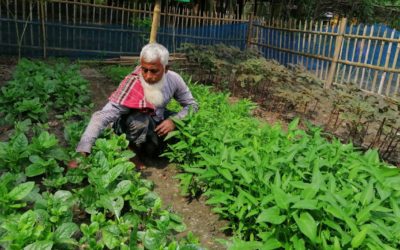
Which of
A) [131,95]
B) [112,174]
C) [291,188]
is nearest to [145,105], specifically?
[131,95]

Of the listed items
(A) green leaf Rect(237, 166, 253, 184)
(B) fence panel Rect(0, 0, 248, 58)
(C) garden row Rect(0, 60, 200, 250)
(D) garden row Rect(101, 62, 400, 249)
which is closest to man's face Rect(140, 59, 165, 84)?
(D) garden row Rect(101, 62, 400, 249)

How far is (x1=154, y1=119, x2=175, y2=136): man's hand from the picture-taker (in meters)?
3.36

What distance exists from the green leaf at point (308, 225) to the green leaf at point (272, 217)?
0.08 metres

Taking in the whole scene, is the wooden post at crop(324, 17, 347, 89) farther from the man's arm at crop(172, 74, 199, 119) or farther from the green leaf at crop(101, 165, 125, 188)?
the green leaf at crop(101, 165, 125, 188)

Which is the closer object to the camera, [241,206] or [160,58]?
[241,206]

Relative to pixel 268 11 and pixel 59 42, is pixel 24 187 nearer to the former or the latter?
pixel 59 42

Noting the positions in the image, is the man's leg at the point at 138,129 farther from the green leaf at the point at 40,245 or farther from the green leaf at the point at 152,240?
the green leaf at the point at 40,245

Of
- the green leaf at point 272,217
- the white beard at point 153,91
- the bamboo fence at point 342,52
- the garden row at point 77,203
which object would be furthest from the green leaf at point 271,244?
the bamboo fence at point 342,52

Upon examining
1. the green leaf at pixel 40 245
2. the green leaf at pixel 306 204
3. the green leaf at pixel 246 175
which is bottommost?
the green leaf at pixel 40 245

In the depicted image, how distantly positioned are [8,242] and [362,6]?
21.3 meters

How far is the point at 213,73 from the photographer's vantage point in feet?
25.2

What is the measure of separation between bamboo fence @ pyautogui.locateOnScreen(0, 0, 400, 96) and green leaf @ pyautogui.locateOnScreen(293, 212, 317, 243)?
6.33m

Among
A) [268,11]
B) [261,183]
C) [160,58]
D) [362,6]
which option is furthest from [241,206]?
[362,6]

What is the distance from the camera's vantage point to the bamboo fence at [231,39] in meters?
8.17
